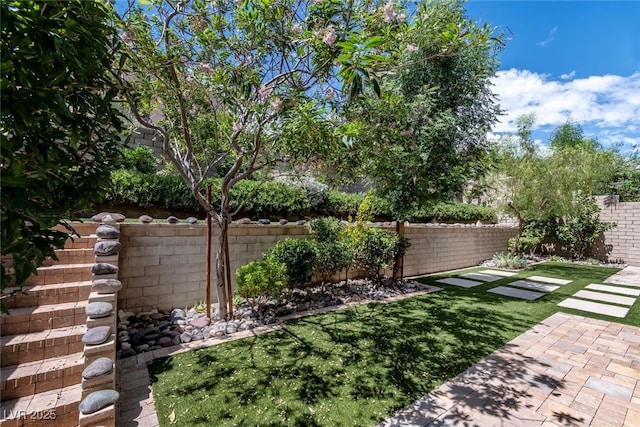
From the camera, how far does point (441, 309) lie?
5.72m

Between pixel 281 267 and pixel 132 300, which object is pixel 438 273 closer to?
pixel 281 267

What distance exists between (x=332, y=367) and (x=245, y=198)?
496 cm

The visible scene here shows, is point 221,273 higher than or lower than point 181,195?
lower

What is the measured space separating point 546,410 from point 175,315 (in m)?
4.82

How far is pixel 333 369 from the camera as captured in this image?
10.8 ft

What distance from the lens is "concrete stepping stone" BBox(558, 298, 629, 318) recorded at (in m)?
5.71

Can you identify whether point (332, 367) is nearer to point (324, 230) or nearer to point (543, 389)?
point (543, 389)

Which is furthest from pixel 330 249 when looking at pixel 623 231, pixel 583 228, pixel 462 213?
pixel 623 231

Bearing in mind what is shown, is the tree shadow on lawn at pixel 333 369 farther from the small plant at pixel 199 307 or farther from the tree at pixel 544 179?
the tree at pixel 544 179

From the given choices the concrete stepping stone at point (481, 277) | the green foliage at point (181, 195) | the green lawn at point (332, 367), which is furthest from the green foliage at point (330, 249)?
the concrete stepping stone at point (481, 277)

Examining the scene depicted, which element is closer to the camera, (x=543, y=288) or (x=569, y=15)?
(x=569, y=15)

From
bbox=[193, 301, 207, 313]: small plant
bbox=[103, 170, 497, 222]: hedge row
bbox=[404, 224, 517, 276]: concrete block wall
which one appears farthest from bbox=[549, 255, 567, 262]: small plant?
bbox=[193, 301, 207, 313]: small plant

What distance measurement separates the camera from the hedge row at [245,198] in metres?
5.95

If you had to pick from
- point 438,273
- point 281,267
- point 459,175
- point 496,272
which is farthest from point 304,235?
point 496,272
